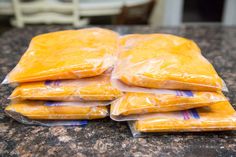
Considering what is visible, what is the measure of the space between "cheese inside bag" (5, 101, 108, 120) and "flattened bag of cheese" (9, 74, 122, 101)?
13 mm

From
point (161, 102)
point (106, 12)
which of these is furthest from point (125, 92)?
point (106, 12)

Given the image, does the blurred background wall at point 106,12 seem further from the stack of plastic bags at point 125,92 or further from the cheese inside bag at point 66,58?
the stack of plastic bags at point 125,92

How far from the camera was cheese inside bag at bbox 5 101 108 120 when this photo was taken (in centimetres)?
52

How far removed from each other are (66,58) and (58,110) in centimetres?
10

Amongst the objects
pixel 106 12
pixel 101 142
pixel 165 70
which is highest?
pixel 165 70

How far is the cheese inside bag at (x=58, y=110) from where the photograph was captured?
1.71 feet

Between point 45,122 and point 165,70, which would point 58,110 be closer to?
point 45,122

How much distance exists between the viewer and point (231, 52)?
2.97ft

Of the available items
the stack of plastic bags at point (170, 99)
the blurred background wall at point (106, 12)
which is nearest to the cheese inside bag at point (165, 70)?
the stack of plastic bags at point (170, 99)

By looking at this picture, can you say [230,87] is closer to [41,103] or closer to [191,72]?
[191,72]

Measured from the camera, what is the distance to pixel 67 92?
1.68 feet

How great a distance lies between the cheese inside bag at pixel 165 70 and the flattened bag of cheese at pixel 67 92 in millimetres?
30

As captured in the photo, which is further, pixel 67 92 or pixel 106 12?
pixel 106 12

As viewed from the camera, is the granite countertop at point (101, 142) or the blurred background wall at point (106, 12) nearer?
the granite countertop at point (101, 142)
